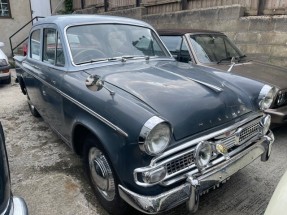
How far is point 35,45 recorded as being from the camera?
4.11m

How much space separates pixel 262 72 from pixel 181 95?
238 cm

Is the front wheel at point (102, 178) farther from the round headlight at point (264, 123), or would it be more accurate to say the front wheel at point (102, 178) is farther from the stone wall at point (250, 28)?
the stone wall at point (250, 28)

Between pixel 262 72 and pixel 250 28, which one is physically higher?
pixel 250 28

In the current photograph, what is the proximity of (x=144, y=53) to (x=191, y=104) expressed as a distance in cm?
142

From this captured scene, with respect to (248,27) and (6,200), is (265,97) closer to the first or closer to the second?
(6,200)

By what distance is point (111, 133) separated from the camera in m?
2.07

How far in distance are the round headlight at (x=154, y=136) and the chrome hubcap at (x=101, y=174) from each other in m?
0.58

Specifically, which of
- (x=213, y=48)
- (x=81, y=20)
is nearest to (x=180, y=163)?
(x=81, y=20)

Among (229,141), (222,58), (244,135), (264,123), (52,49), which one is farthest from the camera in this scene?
(222,58)

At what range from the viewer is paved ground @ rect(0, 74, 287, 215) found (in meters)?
2.57

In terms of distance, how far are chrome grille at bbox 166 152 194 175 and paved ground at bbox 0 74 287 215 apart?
0.72m

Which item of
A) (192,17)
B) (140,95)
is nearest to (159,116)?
(140,95)

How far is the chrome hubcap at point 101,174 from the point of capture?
2.29m

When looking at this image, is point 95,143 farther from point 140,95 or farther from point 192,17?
point 192,17
